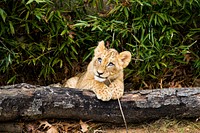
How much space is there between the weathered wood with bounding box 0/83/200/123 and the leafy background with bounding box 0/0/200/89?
89 centimetres

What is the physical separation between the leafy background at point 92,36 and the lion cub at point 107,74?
74cm

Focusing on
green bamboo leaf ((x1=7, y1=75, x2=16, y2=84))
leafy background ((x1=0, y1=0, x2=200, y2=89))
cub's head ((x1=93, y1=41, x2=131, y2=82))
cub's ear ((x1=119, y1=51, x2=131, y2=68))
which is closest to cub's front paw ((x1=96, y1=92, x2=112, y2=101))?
cub's head ((x1=93, y1=41, x2=131, y2=82))

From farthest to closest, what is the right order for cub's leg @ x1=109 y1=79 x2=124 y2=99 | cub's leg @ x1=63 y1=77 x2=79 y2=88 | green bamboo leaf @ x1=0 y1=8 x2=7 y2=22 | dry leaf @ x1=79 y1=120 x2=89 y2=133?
cub's leg @ x1=63 y1=77 x2=79 y2=88 → green bamboo leaf @ x1=0 y1=8 x2=7 y2=22 → dry leaf @ x1=79 y1=120 x2=89 y2=133 → cub's leg @ x1=109 y1=79 x2=124 y2=99

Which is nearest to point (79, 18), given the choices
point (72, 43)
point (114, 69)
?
point (72, 43)

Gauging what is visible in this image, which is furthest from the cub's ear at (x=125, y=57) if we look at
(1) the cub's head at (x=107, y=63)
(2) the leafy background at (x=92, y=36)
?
(2) the leafy background at (x=92, y=36)

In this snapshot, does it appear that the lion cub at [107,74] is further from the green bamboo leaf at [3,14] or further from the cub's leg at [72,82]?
the green bamboo leaf at [3,14]

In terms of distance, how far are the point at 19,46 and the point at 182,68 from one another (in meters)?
2.49

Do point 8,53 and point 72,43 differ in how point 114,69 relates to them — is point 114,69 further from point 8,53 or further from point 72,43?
point 8,53

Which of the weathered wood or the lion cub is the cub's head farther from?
the weathered wood

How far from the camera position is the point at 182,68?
632 cm

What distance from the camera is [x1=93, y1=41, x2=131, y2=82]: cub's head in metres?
4.78

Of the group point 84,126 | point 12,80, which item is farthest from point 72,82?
point 12,80

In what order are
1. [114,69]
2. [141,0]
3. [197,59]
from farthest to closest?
[197,59], [141,0], [114,69]

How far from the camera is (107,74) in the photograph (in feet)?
15.8
